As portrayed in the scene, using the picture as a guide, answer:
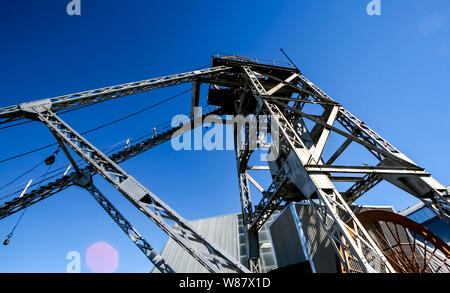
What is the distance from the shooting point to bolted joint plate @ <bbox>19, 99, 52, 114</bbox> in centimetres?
562

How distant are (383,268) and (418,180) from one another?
3.67 meters

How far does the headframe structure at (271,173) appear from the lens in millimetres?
4098

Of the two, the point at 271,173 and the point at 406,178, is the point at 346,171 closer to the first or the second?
the point at 406,178

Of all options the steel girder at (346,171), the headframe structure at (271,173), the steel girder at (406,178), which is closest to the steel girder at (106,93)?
the headframe structure at (271,173)

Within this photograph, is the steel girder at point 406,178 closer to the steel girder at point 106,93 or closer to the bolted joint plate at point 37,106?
the steel girder at point 106,93

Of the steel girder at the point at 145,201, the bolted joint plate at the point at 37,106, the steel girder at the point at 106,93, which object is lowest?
the steel girder at the point at 145,201

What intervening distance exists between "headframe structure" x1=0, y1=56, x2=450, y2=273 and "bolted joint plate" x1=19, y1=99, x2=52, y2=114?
2cm

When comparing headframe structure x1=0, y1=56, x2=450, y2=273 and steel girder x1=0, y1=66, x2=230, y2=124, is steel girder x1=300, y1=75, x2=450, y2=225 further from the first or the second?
steel girder x1=0, y1=66, x2=230, y2=124

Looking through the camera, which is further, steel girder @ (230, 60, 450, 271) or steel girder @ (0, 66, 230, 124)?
steel girder @ (0, 66, 230, 124)

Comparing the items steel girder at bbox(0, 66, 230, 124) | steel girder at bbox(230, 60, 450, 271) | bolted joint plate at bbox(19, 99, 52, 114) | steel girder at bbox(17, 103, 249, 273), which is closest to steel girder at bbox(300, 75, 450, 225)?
steel girder at bbox(230, 60, 450, 271)

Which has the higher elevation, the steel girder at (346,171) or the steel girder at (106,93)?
the steel girder at (106,93)

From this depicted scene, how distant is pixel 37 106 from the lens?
5.83 m

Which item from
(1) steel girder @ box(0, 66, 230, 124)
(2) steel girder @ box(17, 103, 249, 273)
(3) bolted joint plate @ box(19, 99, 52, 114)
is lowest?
(2) steel girder @ box(17, 103, 249, 273)
